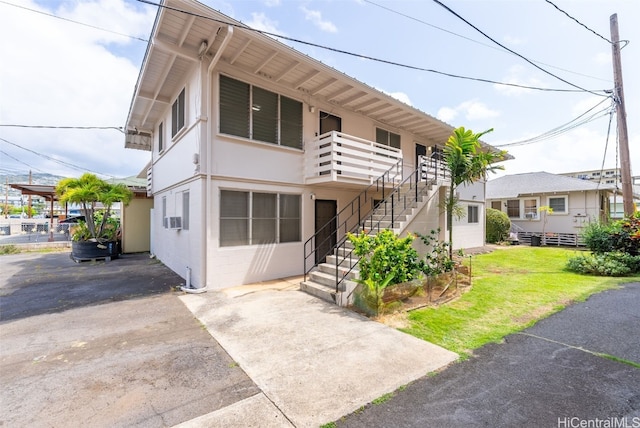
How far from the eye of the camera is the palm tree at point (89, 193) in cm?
988

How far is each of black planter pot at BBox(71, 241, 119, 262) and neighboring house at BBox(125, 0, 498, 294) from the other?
2981mm

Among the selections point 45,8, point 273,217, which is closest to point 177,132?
point 45,8

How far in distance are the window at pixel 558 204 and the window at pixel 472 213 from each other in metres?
6.31

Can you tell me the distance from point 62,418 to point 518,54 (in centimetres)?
1111

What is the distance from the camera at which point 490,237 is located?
16.9m

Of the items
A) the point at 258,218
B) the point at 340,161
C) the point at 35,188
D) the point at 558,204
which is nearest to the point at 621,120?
the point at 558,204

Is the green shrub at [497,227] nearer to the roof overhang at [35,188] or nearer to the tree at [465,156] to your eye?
the tree at [465,156]

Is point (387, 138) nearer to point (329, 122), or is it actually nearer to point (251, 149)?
point (329, 122)

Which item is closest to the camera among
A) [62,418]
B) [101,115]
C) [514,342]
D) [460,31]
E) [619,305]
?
[62,418]

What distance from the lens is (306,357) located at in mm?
3486

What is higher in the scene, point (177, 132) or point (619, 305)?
point (177, 132)

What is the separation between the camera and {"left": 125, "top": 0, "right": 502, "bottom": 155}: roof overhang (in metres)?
5.63

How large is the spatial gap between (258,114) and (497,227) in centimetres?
1597

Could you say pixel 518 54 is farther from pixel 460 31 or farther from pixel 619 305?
pixel 619 305
